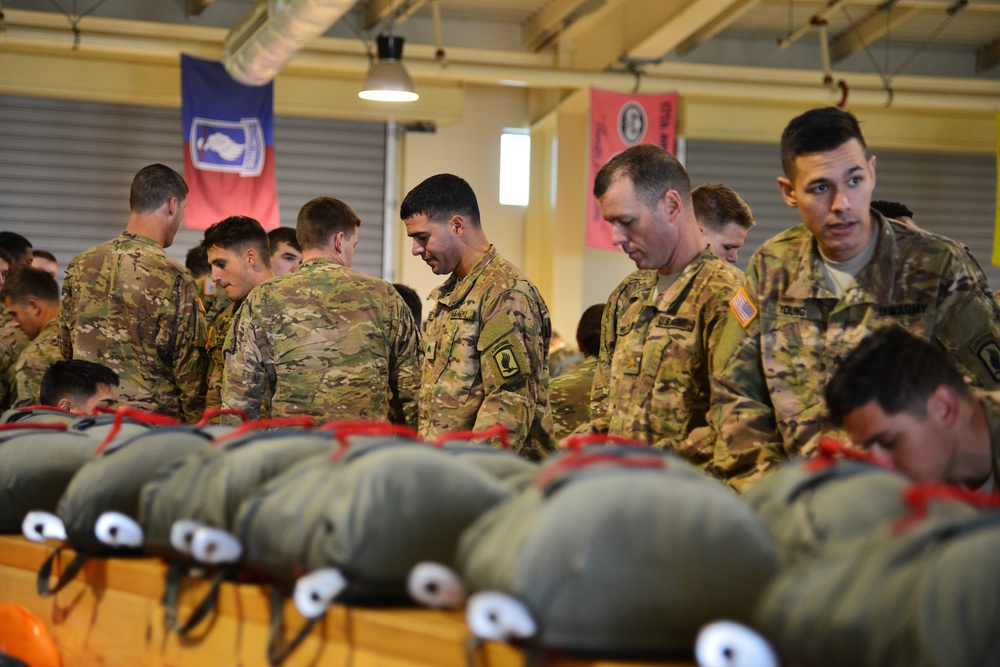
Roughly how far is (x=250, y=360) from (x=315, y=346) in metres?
0.24

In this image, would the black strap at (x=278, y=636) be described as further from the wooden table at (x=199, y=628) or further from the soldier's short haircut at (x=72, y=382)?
the soldier's short haircut at (x=72, y=382)

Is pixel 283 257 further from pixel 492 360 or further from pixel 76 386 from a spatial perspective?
pixel 492 360

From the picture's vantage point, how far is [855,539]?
47.4 inches

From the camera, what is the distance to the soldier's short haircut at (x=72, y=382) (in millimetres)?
3623

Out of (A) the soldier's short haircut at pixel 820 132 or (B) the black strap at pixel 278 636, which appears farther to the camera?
(A) the soldier's short haircut at pixel 820 132

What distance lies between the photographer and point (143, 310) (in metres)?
4.46

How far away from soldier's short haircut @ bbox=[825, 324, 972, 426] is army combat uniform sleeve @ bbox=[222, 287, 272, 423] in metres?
2.41

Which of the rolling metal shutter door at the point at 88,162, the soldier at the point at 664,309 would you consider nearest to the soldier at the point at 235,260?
the soldier at the point at 664,309

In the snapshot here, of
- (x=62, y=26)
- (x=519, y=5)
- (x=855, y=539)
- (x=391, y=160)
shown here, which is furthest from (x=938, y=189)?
(x=855, y=539)

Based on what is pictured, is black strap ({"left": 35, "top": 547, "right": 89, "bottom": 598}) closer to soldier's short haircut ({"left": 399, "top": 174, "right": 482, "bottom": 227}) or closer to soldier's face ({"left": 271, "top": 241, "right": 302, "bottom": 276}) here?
soldier's short haircut ({"left": 399, "top": 174, "right": 482, "bottom": 227})

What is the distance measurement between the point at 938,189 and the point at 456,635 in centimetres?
1096

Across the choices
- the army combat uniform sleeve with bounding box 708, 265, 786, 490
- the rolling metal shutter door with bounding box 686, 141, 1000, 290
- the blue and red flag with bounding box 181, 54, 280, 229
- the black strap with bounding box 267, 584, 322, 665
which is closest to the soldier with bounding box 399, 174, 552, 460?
the army combat uniform sleeve with bounding box 708, 265, 786, 490

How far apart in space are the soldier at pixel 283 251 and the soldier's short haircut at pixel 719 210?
2065mm

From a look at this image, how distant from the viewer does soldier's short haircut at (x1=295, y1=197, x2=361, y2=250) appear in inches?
162
